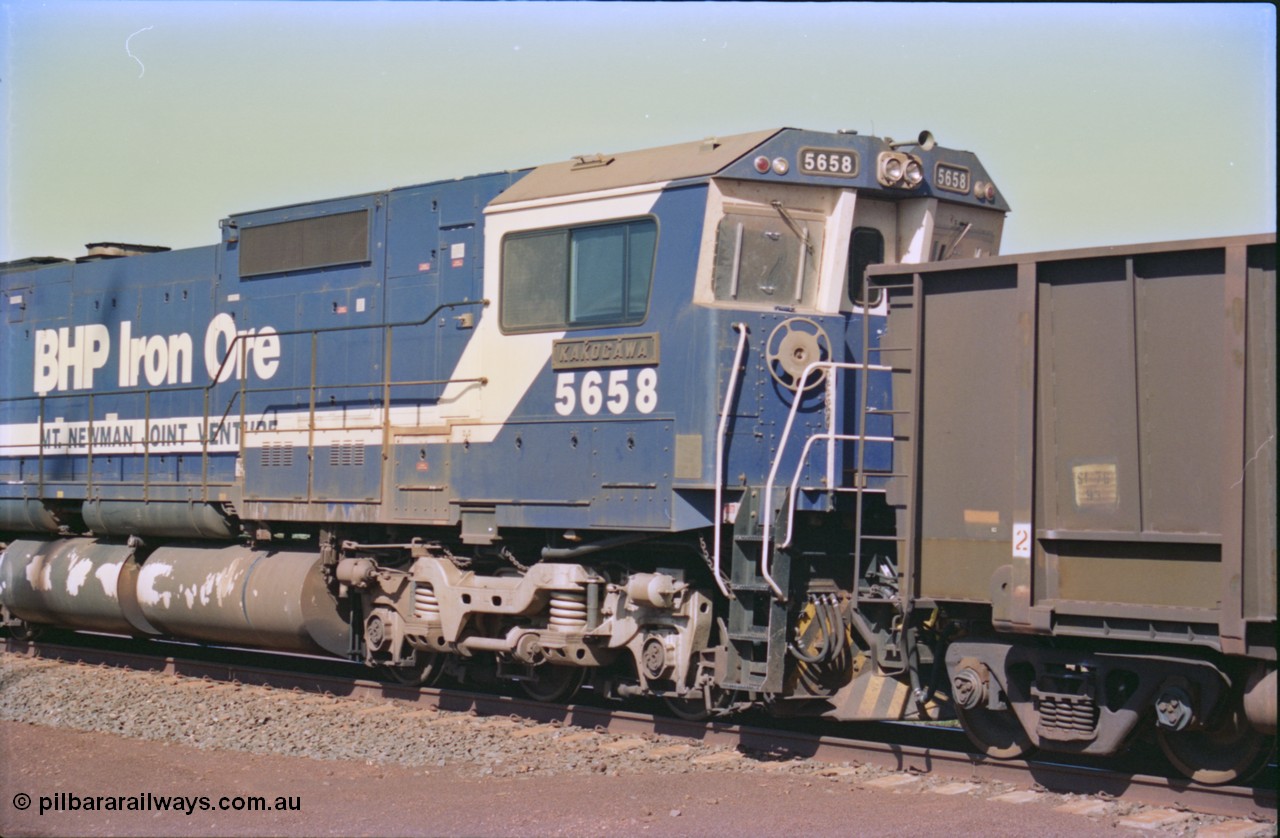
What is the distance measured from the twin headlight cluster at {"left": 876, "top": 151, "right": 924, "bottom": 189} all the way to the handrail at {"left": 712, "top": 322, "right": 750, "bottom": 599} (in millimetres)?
1441

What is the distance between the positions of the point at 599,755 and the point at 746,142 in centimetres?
430

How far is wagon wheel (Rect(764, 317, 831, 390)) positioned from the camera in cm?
946

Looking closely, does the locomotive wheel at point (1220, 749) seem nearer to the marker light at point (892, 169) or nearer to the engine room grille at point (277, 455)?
the marker light at point (892, 169)

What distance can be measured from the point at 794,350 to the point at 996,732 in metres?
2.79

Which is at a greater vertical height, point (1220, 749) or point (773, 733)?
point (1220, 749)

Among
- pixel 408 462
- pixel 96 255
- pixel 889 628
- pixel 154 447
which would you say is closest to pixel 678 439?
pixel 889 628

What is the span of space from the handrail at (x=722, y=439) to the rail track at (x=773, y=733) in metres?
1.30


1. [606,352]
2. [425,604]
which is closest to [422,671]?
[425,604]

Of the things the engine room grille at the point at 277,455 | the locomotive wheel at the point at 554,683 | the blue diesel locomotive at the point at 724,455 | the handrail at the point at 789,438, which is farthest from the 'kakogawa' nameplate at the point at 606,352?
the engine room grille at the point at 277,455

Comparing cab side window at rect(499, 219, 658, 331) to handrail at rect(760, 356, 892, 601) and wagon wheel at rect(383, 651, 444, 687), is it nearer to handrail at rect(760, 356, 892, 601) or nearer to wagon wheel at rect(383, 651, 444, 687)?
handrail at rect(760, 356, 892, 601)

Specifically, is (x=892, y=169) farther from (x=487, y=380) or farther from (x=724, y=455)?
(x=487, y=380)

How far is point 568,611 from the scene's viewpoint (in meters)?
10.4

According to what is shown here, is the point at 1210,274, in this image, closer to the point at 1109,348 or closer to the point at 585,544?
the point at 1109,348

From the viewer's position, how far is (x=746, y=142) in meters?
9.58
